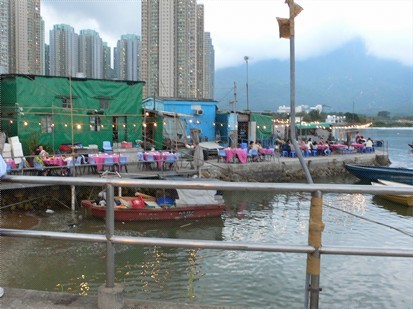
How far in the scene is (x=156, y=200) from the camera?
18188 mm

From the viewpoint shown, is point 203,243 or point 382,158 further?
point 382,158

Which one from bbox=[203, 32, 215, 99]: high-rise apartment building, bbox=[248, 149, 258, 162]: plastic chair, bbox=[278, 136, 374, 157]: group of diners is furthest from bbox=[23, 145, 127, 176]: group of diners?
bbox=[203, 32, 215, 99]: high-rise apartment building

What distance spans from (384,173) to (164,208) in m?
17.9

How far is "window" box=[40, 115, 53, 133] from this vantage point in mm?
24781

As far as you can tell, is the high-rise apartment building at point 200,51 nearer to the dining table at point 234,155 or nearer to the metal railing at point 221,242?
the dining table at point 234,155

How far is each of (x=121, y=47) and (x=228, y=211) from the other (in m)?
79.6

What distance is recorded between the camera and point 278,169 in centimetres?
3005

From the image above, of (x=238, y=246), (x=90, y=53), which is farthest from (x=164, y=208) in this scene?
(x=90, y=53)

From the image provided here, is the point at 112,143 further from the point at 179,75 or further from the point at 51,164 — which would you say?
the point at 179,75

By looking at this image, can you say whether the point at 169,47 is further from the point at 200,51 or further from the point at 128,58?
the point at 128,58

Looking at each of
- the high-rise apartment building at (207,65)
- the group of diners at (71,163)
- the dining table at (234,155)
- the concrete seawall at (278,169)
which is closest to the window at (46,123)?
the group of diners at (71,163)

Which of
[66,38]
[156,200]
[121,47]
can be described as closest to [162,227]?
[156,200]

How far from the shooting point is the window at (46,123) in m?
24.8

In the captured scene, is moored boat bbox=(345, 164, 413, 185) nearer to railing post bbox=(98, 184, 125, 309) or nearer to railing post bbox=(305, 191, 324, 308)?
railing post bbox=(305, 191, 324, 308)
